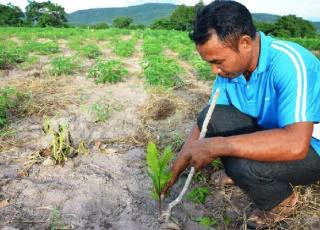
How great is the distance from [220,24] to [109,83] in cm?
308

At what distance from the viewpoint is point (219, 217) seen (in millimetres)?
2549

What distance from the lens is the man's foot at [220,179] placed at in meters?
2.89

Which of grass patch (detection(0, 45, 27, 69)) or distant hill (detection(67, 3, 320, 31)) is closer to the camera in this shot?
grass patch (detection(0, 45, 27, 69))

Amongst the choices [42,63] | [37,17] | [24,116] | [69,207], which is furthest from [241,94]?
[37,17]

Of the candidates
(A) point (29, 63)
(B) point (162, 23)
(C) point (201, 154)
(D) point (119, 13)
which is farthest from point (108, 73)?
(D) point (119, 13)

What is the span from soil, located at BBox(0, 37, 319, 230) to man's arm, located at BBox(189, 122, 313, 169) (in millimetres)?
578

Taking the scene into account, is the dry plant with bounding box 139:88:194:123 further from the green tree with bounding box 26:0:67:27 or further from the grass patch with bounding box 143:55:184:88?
the green tree with bounding box 26:0:67:27

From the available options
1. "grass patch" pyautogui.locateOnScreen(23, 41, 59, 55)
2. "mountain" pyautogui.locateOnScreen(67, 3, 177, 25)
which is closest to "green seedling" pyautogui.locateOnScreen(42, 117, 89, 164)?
"grass patch" pyautogui.locateOnScreen(23, 41, 59, 55)

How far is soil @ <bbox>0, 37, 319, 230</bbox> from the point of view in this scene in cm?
242

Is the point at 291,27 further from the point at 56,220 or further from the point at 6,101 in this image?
the point at 56,220

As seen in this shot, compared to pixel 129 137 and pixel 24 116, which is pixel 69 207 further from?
pixel 24 116

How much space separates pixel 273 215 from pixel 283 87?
87 centimetres

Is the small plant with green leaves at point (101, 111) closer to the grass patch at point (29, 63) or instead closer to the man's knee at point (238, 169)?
the man's knee at point (238, 169)

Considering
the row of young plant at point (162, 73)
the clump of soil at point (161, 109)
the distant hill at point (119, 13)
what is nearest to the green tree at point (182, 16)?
the row of young plant at point (162, 73)
